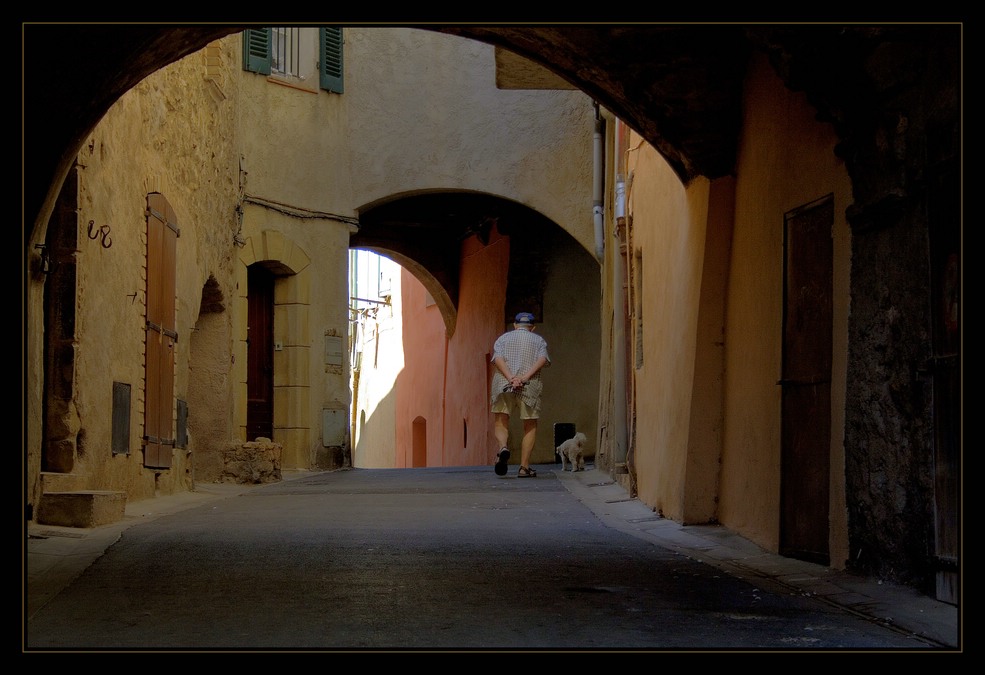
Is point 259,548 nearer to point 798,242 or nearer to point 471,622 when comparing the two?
point 471,622

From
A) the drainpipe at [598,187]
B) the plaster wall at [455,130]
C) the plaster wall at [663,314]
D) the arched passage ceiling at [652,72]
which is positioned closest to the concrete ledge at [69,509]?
the arched passage ceiling at [652,72]

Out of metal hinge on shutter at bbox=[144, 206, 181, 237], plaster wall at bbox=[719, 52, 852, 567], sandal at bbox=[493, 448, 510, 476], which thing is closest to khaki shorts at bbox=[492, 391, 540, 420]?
sandal at bbox=[493, 448, 510, 476]

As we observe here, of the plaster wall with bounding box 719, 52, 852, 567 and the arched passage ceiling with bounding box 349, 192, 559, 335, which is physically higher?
the arched passage ceiling with bounding box 349, 192, 559, 335

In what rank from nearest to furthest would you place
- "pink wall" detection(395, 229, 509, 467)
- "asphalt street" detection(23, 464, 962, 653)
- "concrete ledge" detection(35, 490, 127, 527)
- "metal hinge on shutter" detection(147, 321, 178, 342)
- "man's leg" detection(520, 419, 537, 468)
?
"asphalt street" detection(23, 464, 962, 653) < "concrete ledge" detection(35, 490, 127, 527) < "metal hinge on shutter" detection(147, 321, 178, 342) < "man's leg" detection(520, 419, 537, 468) < "pink wall" detection(395, 229, 509, 467)

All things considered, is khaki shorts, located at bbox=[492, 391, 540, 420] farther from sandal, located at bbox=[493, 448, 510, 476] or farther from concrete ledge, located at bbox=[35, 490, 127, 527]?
concrete ledge, located at bbox=[35, 490, 127, 527]

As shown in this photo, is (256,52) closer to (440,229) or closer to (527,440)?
(527,440)

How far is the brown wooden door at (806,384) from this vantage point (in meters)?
6.09

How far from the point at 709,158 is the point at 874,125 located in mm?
2557

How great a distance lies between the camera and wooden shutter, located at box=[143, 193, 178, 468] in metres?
10.5

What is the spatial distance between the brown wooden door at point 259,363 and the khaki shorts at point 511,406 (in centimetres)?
428

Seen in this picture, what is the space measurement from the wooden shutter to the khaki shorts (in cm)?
368

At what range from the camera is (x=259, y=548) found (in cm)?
668

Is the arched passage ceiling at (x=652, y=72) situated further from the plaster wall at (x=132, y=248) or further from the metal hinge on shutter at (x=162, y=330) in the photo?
the metal hinge on shutter at (x=162, y=330)

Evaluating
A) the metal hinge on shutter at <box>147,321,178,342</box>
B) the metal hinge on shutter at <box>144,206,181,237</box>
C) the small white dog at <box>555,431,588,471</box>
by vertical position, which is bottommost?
the small white dog at <box>555,431,588,471</box>
